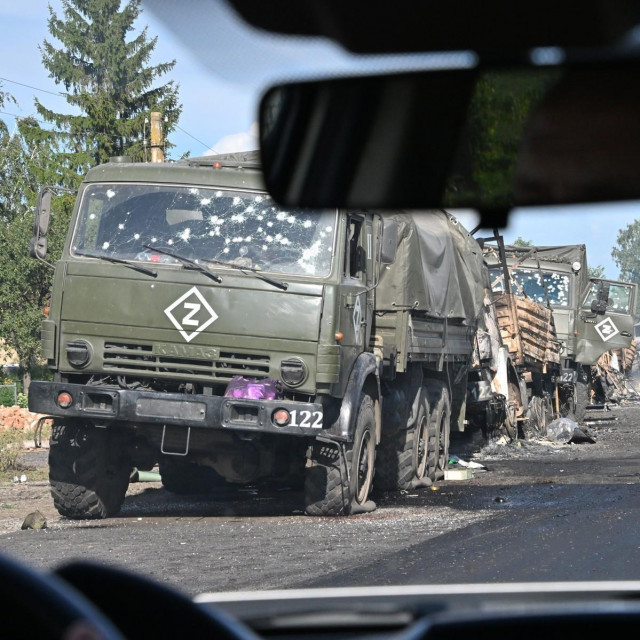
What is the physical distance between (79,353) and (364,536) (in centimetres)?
282

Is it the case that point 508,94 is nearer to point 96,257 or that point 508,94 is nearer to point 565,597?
point 565,597

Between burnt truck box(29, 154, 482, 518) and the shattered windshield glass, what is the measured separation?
14.0 meters

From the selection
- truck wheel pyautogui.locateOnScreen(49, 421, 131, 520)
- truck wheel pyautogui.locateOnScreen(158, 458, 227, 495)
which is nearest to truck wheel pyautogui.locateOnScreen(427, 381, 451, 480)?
truck wheel pyautogui.locateOnScreen(158, 458, 227, 495)

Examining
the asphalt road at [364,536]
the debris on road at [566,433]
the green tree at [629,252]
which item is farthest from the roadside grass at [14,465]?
the green tree at [629,252]

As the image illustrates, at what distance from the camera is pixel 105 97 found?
32281 mm

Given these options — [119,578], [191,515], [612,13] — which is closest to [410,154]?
[612,13]

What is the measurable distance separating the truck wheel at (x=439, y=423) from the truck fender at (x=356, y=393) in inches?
120

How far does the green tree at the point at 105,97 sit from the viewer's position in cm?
3231

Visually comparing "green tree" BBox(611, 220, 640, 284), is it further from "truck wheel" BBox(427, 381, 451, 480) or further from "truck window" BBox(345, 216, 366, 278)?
"truck wheel" BBox(427, 381, 451, 480)

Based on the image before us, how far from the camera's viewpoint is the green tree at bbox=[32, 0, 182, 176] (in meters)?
32.3

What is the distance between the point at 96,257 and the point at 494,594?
8.01 meters

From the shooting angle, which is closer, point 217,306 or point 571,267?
point 217,306

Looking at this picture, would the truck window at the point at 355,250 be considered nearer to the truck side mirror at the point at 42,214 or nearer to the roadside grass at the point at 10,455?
the truck side mirror at the point at 42,214

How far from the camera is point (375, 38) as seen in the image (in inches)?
78.2
